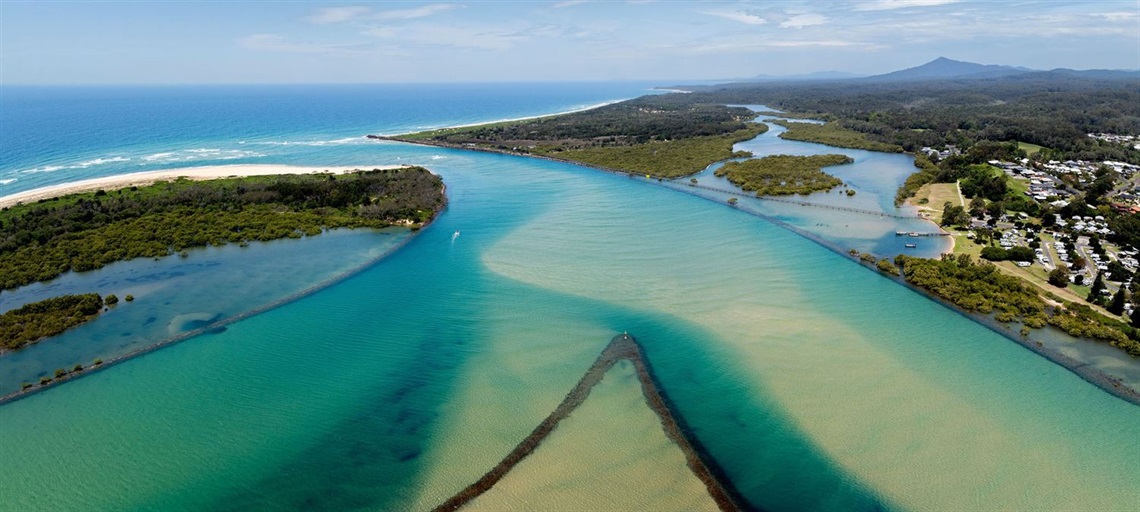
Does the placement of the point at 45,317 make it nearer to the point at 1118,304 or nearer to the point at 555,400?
the point at 555,400

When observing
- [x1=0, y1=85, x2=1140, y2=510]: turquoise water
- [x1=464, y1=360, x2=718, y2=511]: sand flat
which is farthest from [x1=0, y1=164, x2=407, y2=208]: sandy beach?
[x1=464, y1=360, x2=718, y2=511]: sand flat

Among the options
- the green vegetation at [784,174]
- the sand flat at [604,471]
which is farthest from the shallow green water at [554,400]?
the green vegetation at [784,174]

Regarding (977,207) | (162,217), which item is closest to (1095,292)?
(977,207)

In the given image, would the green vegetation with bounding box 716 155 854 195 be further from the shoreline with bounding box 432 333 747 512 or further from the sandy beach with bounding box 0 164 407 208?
the sandy beach with bounding box 0 164 407 208

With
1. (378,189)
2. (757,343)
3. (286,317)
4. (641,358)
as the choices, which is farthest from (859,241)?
(378,189)

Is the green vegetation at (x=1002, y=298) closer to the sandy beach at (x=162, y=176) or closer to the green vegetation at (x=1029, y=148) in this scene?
the green vegetation at (x=1029, y=148)

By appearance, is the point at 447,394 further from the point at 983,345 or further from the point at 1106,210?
the point at 1106,210

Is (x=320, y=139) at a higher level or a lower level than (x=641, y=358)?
higher
